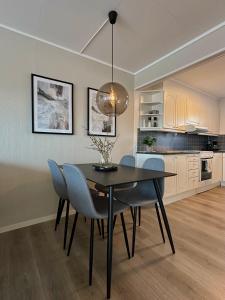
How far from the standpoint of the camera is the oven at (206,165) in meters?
3.90

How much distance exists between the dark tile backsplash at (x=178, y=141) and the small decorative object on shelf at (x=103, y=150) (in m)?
0.83

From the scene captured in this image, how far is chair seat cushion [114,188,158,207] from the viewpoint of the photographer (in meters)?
1.66

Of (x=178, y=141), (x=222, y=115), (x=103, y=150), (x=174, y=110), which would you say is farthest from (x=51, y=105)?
(x=222, y=115)

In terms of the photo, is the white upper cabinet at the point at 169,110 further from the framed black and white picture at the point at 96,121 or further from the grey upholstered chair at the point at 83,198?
the grey upholstered chair at the point at 83,198

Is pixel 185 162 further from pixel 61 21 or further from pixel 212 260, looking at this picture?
pixel 61 21

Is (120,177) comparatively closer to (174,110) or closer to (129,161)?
(129,161)

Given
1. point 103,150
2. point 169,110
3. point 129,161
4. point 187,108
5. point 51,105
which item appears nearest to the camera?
point 103,150

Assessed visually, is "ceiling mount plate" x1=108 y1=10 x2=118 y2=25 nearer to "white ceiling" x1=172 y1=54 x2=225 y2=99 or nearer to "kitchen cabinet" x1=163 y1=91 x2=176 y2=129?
"white ceiling" x1=172 y1=54 x2=225 y2=99

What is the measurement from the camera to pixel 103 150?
85.7 inches

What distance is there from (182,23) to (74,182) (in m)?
2.14

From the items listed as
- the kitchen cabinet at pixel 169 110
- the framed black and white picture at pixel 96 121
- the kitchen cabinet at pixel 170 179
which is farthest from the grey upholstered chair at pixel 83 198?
the kitchen cabinet at pixel 169 110

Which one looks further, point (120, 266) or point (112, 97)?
point (112, 97)

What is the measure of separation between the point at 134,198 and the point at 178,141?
2.98m

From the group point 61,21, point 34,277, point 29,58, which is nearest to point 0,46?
point 29,58
